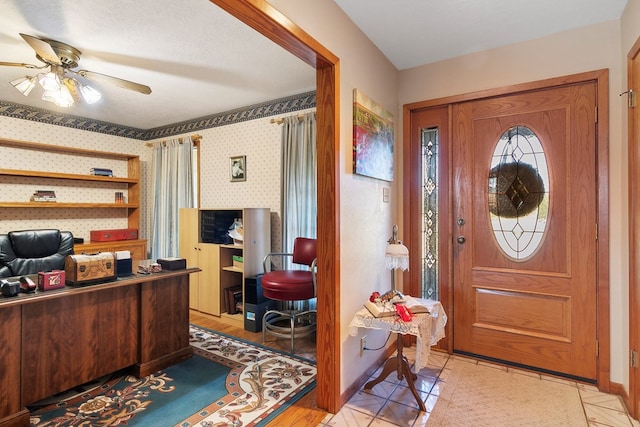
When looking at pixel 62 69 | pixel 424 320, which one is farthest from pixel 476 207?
pixel 62 69

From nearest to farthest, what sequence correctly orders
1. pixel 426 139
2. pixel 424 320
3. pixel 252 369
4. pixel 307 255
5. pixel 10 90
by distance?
pixel 424 320 < pixel 252 369 < pixel 426 139 < pixel 307 255 < pixel 10 90

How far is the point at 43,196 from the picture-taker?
13.0 feet

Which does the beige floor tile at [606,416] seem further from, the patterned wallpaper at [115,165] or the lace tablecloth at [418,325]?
the patterned wallpaper at [115,165]

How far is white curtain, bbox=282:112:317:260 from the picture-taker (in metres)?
3.37

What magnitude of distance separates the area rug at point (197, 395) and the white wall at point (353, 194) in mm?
512

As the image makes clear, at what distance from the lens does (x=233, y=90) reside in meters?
3.39

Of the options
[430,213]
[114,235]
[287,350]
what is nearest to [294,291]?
[287,350]

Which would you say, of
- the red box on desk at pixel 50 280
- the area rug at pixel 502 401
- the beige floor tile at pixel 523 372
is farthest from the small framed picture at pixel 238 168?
the beige floor tile at pixel 523 372

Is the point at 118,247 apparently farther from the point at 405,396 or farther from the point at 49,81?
the point at 405,396

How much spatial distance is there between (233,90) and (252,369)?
2705 millimetres

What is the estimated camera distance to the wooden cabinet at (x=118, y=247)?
4012 millimetres

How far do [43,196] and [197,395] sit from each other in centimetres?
352

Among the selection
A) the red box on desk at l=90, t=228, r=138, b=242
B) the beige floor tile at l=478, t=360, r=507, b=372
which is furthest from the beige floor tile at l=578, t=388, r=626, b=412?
the red box on desk at l=90, t=228, r=138, b=242

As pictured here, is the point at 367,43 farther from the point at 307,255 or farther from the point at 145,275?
the point at 145,275
